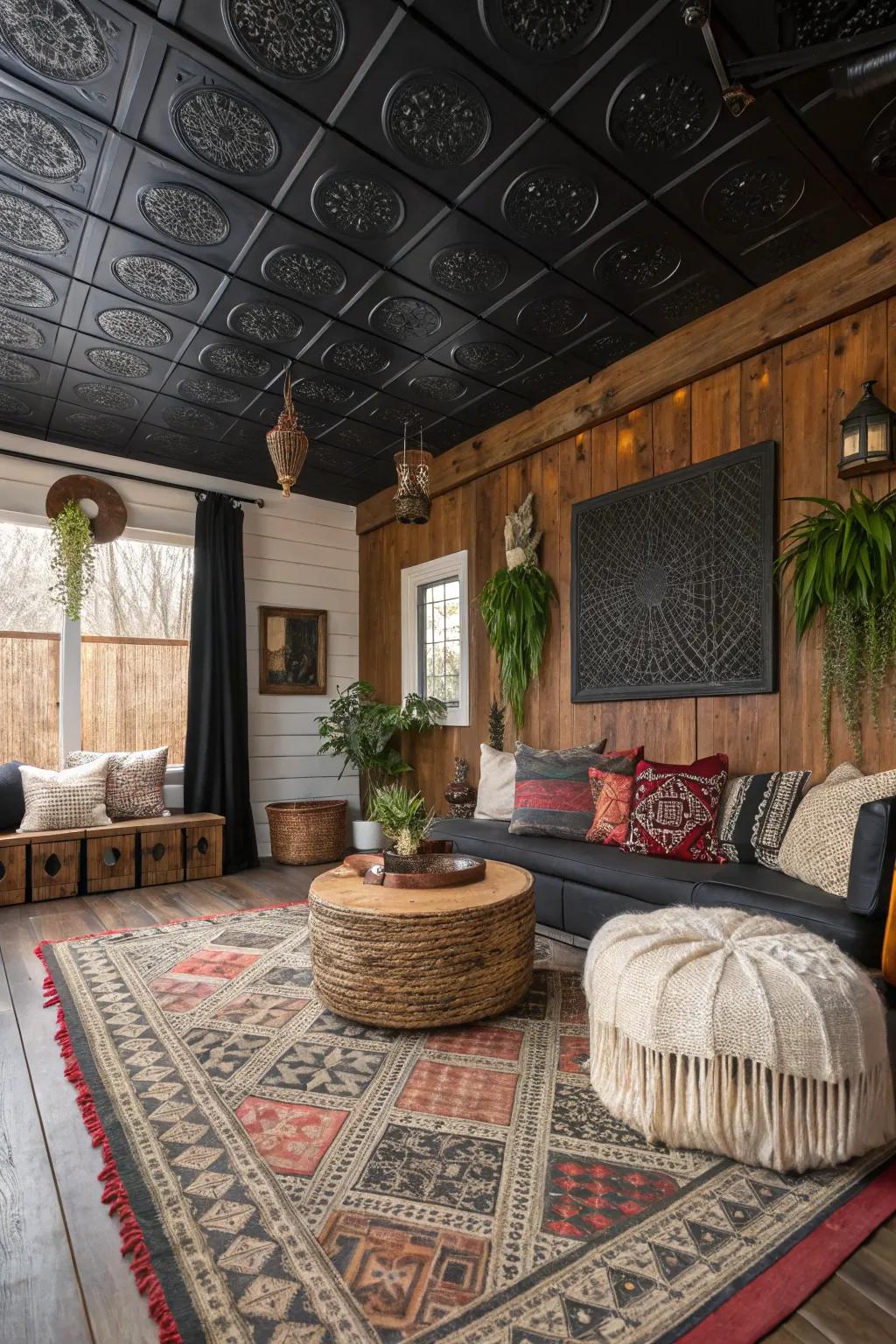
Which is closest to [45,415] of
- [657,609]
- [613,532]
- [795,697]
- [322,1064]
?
[613,532]

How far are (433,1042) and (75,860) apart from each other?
3.03 metres

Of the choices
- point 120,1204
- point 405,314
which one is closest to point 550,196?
point 405,314

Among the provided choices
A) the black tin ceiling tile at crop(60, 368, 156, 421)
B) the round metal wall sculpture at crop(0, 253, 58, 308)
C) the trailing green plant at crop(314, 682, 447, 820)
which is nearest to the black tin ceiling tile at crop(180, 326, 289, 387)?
the black tin ceiling tile at crop(60, 368, 156, 421)

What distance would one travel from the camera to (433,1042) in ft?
7.62

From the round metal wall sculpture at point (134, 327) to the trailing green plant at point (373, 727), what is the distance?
2793 millimetres

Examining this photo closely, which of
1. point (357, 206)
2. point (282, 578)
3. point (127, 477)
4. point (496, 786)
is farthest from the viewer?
point (282, 578)

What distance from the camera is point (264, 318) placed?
3.49 meters

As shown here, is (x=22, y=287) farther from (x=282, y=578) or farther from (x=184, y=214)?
(x=282, y=578)

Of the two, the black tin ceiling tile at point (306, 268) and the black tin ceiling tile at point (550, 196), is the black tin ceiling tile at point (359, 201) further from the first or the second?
the black tin ceiling tile at point (550, 196)

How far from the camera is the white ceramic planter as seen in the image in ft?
18.5

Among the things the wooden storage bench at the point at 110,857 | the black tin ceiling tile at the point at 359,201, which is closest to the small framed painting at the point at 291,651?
the wooden storage bench at the point at 110,857

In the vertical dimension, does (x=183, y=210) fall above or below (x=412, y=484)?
above

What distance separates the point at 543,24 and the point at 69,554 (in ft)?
13.6

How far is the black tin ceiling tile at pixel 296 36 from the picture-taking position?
197cm
